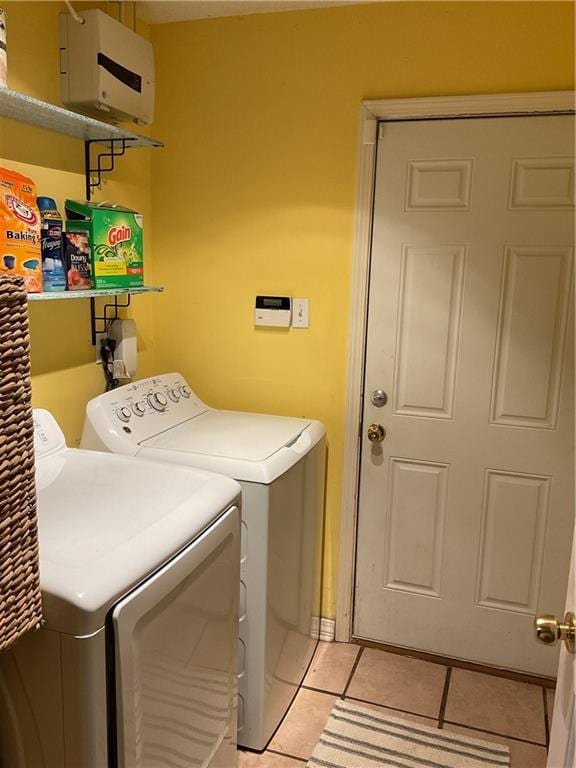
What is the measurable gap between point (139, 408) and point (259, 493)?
22.1 inches

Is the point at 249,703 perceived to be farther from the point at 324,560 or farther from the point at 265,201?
the point at 265,201

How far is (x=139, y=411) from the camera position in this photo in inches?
82.4

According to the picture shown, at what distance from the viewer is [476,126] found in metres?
2.12

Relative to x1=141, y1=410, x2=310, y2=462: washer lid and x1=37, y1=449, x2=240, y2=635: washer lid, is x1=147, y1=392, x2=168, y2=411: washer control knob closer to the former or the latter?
x1=141, y1=410, x2=310, y2=462: washer lid

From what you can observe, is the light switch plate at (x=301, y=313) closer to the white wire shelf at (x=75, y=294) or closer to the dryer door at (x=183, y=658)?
the white wire shelf at (x=75, y=294)

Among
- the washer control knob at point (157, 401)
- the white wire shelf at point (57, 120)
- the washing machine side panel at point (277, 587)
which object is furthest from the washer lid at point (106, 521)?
the white wire shelf at point (57, 120)

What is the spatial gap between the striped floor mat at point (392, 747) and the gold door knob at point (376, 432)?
956 millimetres

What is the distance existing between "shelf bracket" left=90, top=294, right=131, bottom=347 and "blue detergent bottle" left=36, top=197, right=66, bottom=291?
1.38 feet

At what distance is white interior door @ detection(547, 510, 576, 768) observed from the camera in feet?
3.20

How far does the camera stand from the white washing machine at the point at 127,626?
1.10m

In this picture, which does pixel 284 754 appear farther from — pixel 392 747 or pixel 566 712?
pixel 566 712

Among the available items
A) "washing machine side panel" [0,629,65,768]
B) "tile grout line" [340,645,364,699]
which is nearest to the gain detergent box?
"washing machine side panel" [0,629,65,768]

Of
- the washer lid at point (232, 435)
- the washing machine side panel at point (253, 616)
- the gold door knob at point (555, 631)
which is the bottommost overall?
the washing machine side panel at point (253, 616)

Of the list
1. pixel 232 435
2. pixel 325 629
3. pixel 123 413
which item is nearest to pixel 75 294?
pixel 123 413
